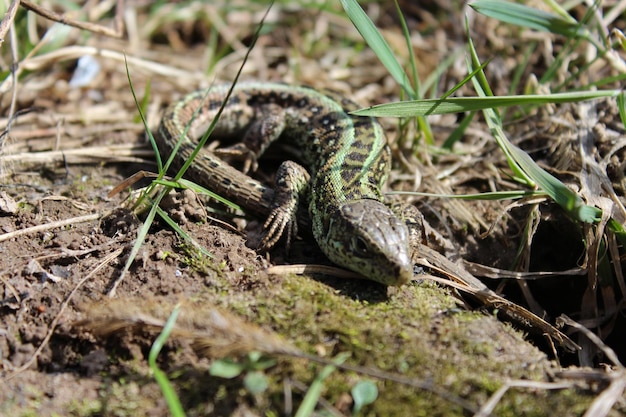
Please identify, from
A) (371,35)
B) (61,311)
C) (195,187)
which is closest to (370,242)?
(195,187)

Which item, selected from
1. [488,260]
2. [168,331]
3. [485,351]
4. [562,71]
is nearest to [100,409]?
[168,331]

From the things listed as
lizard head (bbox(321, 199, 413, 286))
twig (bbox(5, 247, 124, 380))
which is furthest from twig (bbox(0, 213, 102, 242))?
lizard head (bbox(321, 199, 413, 286))

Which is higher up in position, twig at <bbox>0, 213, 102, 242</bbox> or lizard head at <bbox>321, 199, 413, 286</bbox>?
lizard head at <bbox>321, 199, 413, 286</bbox>

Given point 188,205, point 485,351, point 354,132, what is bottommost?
point 485,351

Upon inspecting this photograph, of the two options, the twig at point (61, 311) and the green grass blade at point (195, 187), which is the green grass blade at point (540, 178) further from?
the twig at point (61, 311)

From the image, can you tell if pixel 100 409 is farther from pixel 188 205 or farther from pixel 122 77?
pixel 122 77

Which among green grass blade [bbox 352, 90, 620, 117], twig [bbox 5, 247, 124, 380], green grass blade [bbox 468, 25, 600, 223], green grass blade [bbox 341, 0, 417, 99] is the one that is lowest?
twig [bbox 5, 247, 124, 380]

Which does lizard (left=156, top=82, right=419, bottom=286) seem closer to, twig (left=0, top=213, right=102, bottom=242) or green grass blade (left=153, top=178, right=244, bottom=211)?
green grass blade (left=153, top=178, right=244, bottom=211)
